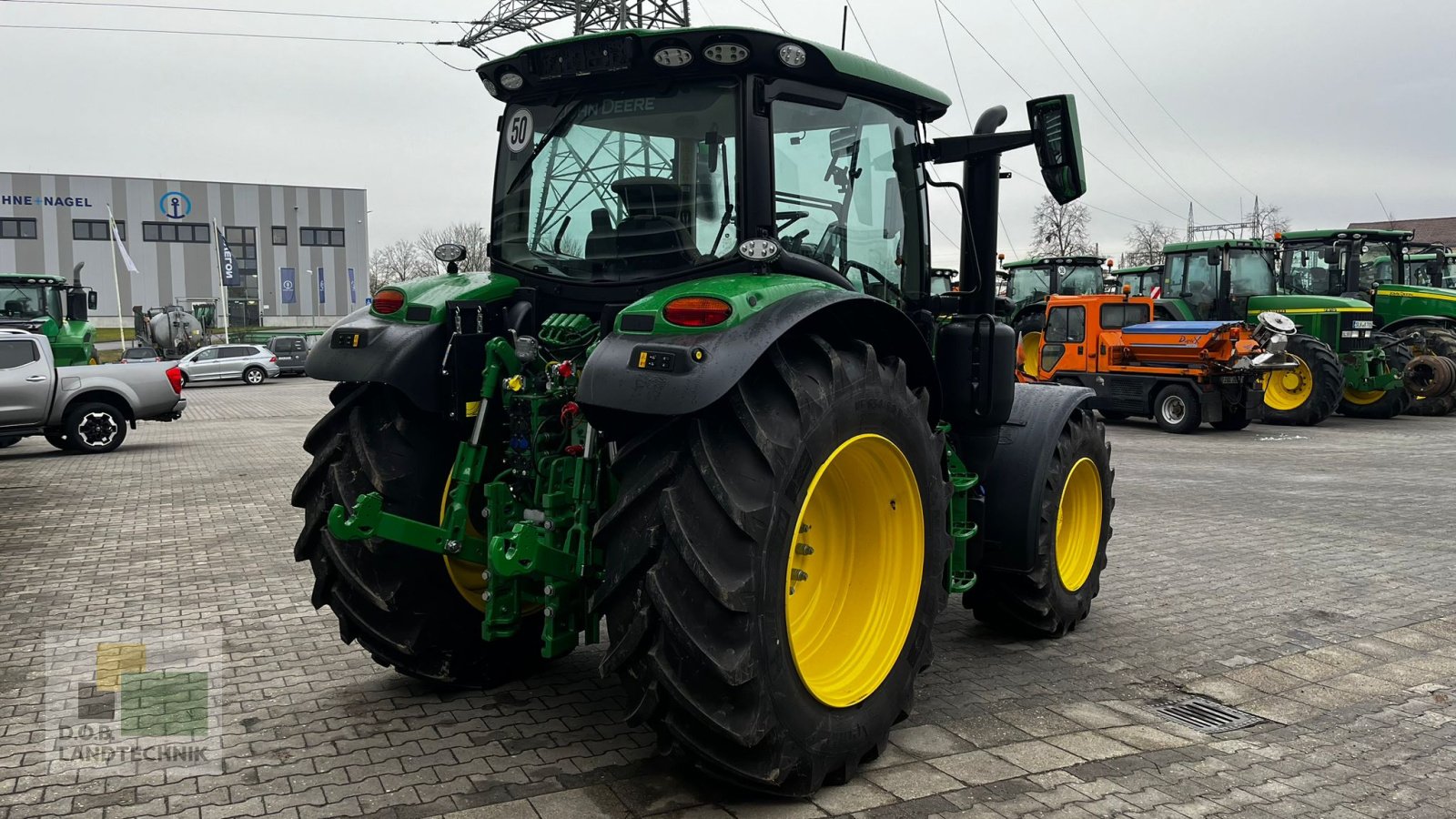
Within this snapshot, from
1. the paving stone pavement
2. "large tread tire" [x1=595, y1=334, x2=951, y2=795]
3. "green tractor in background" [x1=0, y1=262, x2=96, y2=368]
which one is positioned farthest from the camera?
"green tractor in background" [x1=0, y1=262, x2=96, y2=368]

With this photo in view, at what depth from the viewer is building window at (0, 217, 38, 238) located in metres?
56.1

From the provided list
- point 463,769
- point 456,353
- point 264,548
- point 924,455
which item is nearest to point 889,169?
point 924,455

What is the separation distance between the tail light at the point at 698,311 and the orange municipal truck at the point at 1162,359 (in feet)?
48.9

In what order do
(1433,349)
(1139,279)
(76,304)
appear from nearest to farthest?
(1433,349), (76,304), (1139,279)

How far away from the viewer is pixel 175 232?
5878 centimetres

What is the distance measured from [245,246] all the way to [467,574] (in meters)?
61.8

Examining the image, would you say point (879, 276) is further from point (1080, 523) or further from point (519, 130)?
point (1080, 523)

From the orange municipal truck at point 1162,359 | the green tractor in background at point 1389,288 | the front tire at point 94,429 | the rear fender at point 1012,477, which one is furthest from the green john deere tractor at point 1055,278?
the rear fender at point 1012,477

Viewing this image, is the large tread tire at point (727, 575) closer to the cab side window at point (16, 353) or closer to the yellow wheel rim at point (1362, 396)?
the cab side window at point (16, 353)

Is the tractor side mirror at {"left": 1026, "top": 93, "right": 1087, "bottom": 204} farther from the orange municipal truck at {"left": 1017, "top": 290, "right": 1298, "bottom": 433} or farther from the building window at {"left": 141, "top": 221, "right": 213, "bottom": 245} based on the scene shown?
the building window at {"left": 141, "top": 221, "right": 213, "bottom": 245}

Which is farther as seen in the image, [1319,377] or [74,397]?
[1319,377]

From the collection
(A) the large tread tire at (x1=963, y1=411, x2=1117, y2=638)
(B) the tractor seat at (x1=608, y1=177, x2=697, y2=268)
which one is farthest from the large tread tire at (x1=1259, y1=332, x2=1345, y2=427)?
(B) the tractor seat at (x1=608, y1=177, x2=697, y2=268)

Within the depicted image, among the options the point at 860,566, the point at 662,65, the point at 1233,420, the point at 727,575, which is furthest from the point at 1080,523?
the point at 1233,420

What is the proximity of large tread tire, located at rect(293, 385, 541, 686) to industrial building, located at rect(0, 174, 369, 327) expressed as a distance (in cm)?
5881
